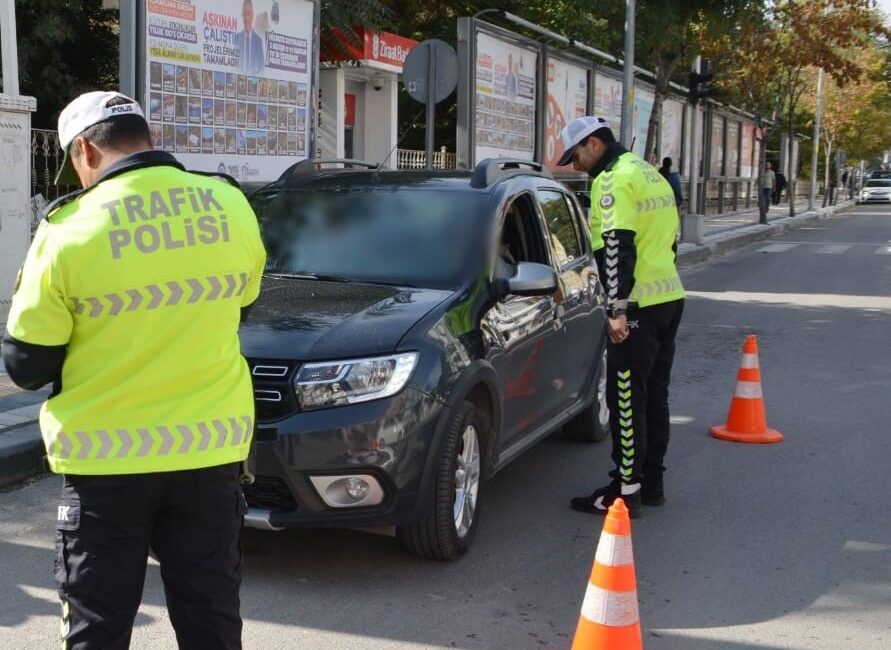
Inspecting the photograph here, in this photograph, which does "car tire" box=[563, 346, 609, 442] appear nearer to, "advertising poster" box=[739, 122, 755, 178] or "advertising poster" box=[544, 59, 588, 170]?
"advertising poster" box=[544, 59, 588, 170]

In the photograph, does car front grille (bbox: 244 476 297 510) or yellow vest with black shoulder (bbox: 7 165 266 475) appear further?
car front grille (bbox: 244 476 297 510)

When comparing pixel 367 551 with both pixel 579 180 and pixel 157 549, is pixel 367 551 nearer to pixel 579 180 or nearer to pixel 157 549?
pixel 157 549

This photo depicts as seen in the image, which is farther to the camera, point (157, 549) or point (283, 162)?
point (283, 162)

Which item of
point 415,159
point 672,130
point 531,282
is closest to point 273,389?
point 531,282

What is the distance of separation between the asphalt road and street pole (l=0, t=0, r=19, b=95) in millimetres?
4168

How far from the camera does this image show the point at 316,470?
4391 millimetres

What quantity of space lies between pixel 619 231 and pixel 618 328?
46 centimetres

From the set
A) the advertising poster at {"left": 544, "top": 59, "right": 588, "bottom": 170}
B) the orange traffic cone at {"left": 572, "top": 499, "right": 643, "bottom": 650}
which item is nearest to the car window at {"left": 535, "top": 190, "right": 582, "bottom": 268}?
the orange traffic cone at {"left": 572, "top": 499, "right": 643, "bottom": 650}

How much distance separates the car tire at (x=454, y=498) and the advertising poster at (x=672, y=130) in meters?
25.1

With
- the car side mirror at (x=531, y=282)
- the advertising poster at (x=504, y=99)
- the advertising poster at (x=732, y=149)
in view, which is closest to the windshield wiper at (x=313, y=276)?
the car side mirror at (x=531, y=282)

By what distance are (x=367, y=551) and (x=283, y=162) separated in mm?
7394

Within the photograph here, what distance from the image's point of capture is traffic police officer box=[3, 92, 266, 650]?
2541mm

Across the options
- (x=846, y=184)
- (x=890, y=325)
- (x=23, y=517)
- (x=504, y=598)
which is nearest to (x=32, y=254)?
(x=504, y=598)

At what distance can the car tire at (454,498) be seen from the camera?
4.68 metres
